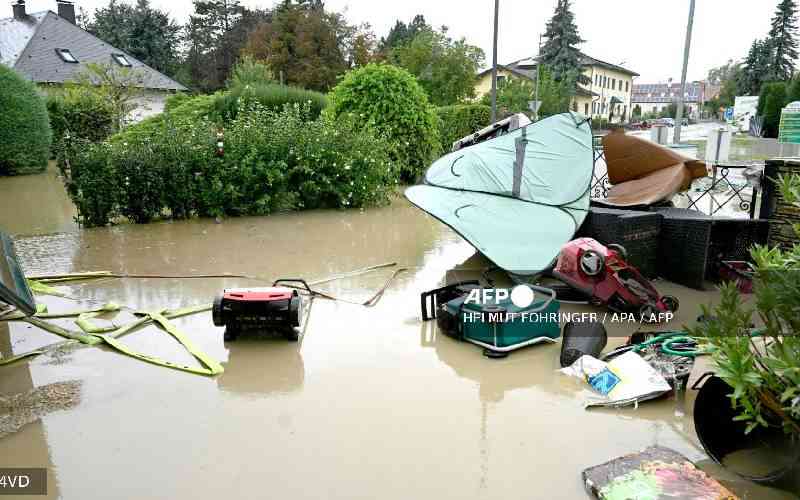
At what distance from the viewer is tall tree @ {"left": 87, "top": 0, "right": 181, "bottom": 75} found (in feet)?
149

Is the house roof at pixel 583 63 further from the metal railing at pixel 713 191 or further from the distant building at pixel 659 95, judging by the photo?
the metal railing at pixel 713 191

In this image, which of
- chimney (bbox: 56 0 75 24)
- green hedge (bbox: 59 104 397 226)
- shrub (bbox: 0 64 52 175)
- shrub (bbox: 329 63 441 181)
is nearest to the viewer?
green hedge (bbox: 59 104 397 226)

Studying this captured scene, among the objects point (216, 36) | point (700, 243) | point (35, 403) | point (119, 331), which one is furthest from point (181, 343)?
point (216, 36)

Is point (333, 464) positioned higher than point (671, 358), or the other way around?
point (671, 358)

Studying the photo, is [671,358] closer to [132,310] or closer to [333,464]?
[333,464]

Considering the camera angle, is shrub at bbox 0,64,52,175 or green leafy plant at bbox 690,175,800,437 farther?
shrub at bbox 0,64,52,175

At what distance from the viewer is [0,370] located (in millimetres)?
3781

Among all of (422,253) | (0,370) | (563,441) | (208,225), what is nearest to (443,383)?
(563,441)

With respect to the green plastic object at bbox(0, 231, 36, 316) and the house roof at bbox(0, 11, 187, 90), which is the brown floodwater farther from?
the house roof at bbox(0, 11, 187, 90)

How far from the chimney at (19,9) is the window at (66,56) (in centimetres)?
381

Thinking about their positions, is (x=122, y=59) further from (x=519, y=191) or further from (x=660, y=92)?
(x=660, y=92)

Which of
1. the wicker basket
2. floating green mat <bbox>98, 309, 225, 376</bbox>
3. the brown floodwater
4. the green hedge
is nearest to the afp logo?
the brown floodwater

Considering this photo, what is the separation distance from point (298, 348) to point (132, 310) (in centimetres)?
177

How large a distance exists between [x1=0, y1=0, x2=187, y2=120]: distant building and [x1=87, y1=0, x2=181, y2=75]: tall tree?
14212mm
